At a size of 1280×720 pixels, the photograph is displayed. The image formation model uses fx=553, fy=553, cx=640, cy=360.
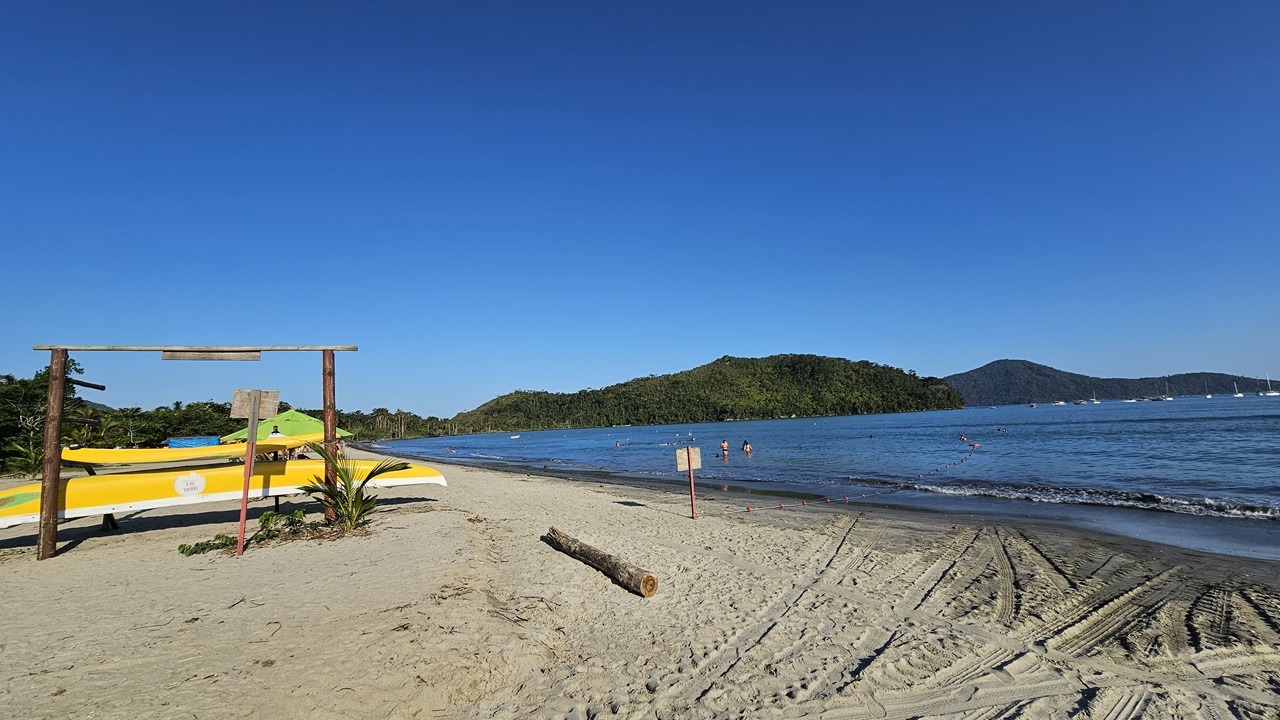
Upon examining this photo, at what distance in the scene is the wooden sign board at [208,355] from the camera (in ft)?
28.1

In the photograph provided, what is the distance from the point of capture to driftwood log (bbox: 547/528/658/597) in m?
6.61

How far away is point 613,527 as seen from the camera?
11273mm

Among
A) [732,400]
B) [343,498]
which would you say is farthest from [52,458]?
[732,400]

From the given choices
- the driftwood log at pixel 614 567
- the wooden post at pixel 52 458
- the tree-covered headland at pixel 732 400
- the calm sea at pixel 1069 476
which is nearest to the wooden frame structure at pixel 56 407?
the wooden post at pixel 52 458

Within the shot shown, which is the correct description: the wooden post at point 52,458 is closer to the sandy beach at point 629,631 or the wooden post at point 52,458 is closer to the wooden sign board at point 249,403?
the sandy beach at point 629,631

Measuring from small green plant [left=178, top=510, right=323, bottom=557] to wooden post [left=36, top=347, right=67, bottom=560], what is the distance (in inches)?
62.4

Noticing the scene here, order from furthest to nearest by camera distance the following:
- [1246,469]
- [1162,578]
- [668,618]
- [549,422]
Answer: [549,422] → [1246,469] → [1162,578] → [668,618]

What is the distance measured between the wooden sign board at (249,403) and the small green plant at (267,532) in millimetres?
2014

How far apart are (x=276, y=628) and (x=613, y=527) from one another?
6960mm

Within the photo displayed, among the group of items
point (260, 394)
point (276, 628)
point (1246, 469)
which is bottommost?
point (1246, 469)

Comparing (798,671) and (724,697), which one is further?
(798,671)

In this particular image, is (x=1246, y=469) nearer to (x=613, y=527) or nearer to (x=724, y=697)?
(x=613, y=527)

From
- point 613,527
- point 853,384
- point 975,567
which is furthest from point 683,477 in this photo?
point 853,384

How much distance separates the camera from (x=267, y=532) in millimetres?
8859
